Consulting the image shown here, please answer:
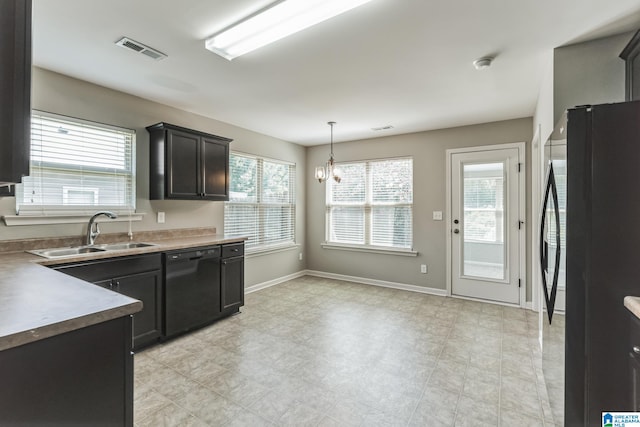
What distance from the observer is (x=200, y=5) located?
1.80 m

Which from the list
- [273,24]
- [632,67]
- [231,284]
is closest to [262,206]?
[231,284]

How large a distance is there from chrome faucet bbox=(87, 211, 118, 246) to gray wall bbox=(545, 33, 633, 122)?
12.4ft

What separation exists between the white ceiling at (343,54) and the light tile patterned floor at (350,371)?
98.4 inches

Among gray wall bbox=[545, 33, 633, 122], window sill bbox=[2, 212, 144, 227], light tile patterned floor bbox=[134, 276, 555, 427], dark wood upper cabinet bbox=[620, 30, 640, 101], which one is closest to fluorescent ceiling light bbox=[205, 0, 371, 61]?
gray wall bbox=[545, 33, 633, 122]

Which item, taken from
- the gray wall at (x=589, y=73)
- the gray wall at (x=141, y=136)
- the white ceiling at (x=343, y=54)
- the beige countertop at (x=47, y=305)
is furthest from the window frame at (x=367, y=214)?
the beige countertop at (x=47, y=305)

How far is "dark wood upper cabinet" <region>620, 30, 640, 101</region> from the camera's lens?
1.87 metres

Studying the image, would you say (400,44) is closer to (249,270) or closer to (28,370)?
(28,370)

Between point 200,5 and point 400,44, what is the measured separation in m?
1.37

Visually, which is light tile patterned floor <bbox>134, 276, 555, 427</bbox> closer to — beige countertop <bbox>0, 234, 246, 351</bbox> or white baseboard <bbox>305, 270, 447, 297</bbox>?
white baseboard <bbox>305, 270, 447, 297</bbox>

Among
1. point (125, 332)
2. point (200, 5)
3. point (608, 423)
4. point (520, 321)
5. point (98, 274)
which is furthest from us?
point (520, 321)

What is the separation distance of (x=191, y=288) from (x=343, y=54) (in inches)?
104

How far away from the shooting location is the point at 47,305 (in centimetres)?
110

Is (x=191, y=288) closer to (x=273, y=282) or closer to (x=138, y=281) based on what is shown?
(x=138, y=281)

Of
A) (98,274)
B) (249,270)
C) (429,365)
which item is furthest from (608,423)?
(249,270)
